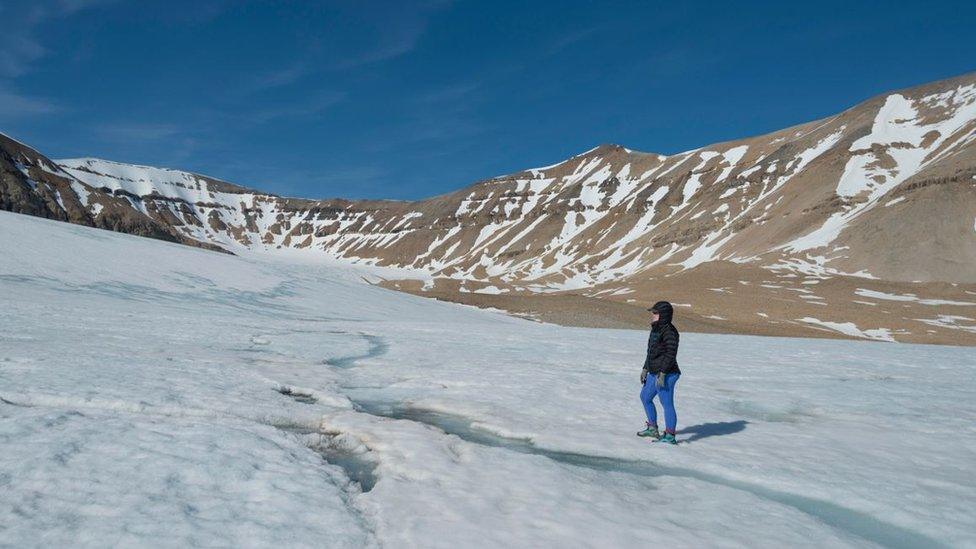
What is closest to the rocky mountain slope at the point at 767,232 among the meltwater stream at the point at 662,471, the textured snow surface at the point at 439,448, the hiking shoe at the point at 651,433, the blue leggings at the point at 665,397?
the textured snow surface at the point at 439,448

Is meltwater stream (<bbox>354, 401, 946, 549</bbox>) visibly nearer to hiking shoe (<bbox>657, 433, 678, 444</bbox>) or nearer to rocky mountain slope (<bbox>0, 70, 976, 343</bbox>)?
hiking shoe (<bbox>657, 433, 678, 444</bbox>)

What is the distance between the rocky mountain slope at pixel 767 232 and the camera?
179ft

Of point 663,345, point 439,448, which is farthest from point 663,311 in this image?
point 439,448

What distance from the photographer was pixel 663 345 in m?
9.03

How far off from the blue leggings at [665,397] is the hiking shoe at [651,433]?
9 centimetres

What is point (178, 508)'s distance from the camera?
5352mm

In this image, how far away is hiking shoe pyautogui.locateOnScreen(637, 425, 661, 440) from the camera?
9.37 m

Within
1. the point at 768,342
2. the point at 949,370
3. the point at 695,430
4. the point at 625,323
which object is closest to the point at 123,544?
the point at 695,430

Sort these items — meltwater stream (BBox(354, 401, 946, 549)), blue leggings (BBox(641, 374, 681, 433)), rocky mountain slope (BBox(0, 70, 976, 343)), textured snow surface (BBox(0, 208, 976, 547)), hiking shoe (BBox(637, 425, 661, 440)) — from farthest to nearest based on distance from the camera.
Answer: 1. rocky mountain slope (BBox(0, 70, 976, 343))
2. hiking shoe (BBox(637, 425, 661, 440))
3. blue leggings (BBox(641, 374, 681, 433))
4. meltwater stream (BBox(354, 401, 946, 549))
5. textured snow surface (BBox(0, 208, 976, 547))

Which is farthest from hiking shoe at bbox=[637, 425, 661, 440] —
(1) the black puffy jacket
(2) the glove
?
(1) the black puffy jacket

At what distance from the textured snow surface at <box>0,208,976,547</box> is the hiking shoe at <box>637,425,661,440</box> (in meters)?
0.21

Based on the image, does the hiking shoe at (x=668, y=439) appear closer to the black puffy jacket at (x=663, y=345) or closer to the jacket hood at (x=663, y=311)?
the black puffy jacket at (x=663, y=345)

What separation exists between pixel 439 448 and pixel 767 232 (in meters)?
109

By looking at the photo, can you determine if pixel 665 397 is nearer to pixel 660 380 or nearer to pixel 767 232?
pixel 660 380
